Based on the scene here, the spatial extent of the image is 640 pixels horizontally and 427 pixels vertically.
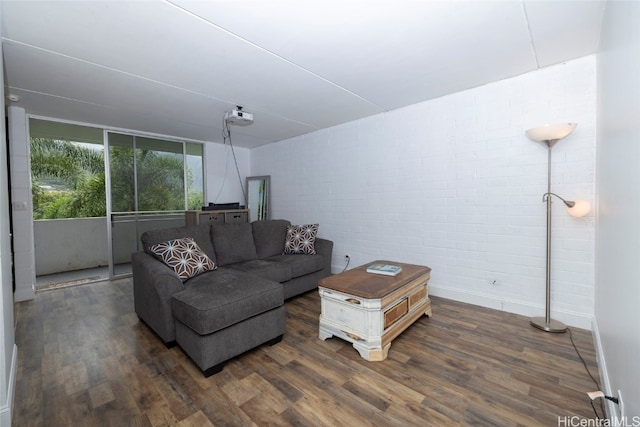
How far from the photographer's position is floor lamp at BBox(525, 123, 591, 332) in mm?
2191

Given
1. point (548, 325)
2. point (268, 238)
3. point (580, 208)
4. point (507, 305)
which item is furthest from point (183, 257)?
point (580, 208)

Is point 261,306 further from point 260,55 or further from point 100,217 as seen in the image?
point 100,217

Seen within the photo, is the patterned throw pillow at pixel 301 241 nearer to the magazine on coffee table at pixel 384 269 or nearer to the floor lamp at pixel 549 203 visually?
the magazine on coffee table at pixel 384 269

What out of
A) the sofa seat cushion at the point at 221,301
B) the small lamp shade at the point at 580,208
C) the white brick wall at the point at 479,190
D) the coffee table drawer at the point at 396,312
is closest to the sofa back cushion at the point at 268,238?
the white brick wall at the point at 479,190

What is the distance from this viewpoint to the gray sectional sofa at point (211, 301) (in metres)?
1.90

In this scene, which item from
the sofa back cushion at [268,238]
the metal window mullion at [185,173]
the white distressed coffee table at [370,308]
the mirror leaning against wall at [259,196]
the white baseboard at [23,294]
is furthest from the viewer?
the mirror leaning against wall at [259,196]

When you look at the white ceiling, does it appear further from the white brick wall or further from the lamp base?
the lamp base

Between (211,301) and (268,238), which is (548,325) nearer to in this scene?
(211,301)

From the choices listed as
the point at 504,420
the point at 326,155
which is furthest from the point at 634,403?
the point at 326,155

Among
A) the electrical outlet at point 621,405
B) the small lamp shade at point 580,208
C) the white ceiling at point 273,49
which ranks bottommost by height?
the electrical outlet at point 621,405

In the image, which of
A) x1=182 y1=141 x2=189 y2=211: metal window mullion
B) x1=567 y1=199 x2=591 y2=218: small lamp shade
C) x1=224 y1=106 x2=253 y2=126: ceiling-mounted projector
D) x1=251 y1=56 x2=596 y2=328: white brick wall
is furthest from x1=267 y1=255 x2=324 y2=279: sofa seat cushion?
x1=567 y1=199 x2=591 y2=218: small lamp shade

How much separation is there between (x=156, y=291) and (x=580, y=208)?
3505 mm

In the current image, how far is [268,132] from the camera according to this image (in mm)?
4555

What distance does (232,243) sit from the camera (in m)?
3.33
